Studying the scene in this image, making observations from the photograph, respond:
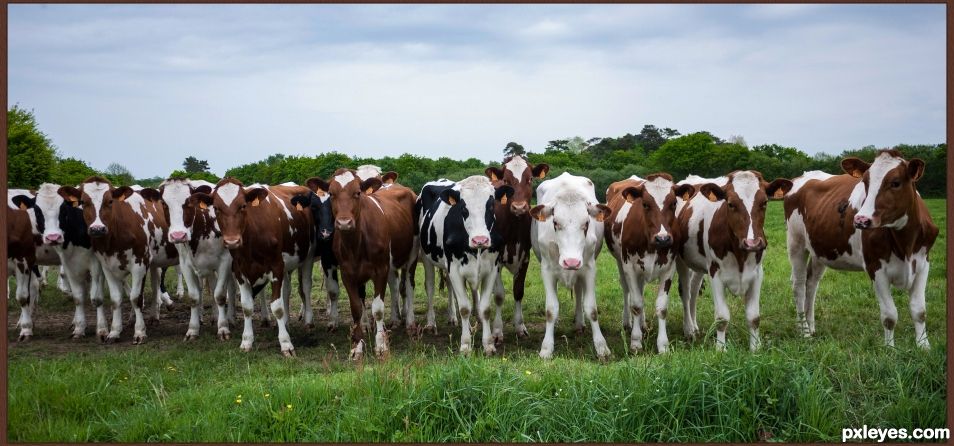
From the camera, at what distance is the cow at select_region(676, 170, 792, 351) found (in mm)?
8719

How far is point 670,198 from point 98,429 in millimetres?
6892

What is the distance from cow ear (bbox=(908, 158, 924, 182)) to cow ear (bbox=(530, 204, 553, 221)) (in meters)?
4.01

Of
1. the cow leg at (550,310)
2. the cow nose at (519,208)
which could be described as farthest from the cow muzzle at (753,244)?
the cow nose at (519,208)

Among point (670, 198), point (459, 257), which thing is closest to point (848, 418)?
point (670, 198)

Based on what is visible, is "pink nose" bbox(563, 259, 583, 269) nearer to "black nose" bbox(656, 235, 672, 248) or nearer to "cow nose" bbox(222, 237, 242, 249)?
"black nose" bbox(656, 235, 672, 248)

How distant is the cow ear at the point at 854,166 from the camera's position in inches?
344

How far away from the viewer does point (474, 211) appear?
945 centimetres

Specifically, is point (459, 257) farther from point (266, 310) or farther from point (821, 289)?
point (821, 289)

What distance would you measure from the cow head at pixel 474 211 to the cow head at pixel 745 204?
8.77 feet

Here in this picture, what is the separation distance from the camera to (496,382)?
646 centimetres

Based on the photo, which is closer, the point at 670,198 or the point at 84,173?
the point at 670,198

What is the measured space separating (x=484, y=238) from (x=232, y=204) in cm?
345

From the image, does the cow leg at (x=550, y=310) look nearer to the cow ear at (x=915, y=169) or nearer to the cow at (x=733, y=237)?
the cow at (x=733, y=237)

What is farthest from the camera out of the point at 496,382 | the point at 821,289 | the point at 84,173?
the point at 84,173
